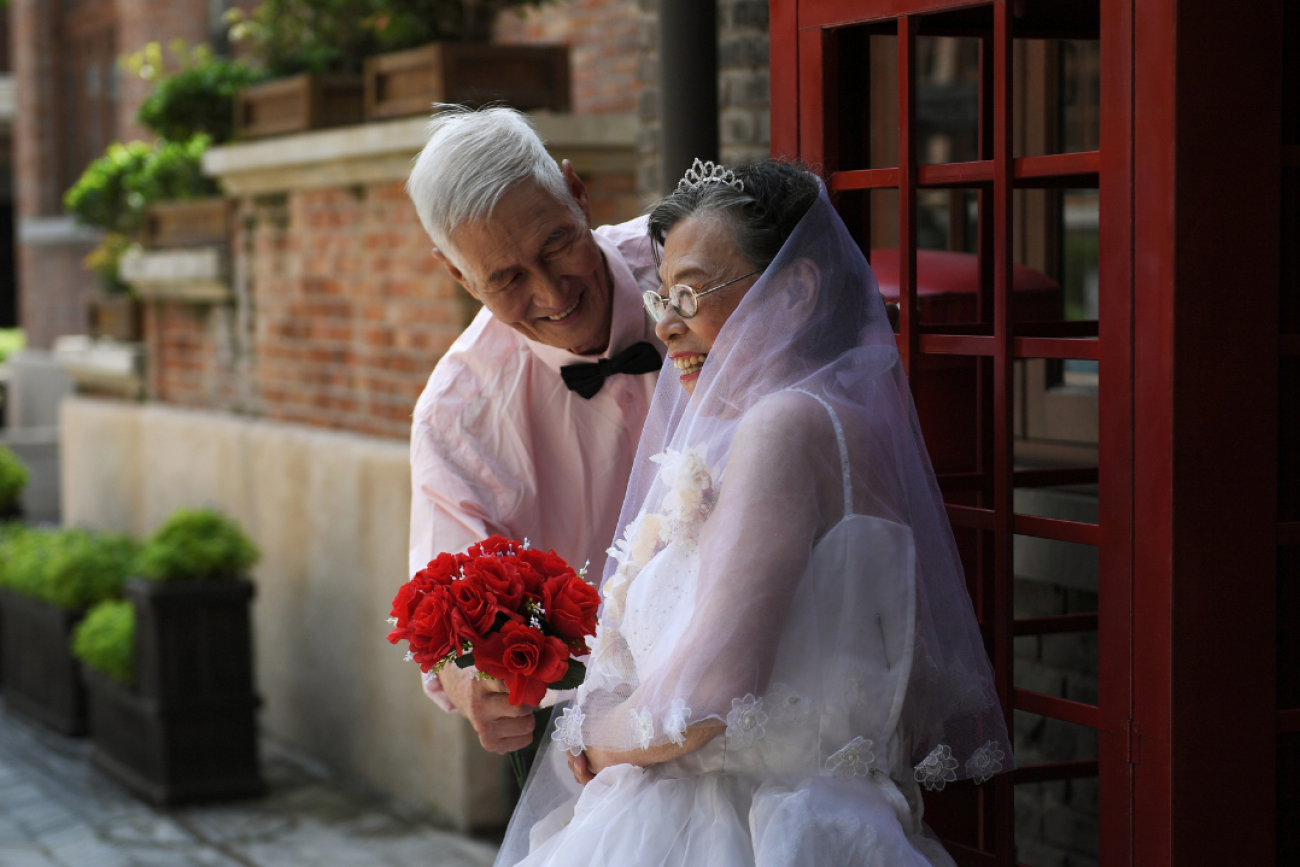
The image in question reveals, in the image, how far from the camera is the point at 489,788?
5.13m

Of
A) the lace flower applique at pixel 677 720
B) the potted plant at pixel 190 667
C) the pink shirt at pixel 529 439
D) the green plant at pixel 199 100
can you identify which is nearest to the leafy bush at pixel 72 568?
the potted plant at pixel 190 667

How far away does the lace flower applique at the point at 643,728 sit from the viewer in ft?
6.23

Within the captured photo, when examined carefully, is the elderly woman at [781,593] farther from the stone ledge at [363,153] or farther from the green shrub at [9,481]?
the green shrub at [9,481]

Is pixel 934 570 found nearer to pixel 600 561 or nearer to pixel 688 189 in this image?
pixel 688 189

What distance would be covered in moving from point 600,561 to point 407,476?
8.00ft

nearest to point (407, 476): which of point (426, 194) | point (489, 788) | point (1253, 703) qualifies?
point (489, 788)

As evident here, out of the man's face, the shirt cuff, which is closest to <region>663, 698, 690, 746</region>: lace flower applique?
the shirt cuff

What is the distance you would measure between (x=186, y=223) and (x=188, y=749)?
3009 mm

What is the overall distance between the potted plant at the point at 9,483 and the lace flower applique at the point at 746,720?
8.66 meters

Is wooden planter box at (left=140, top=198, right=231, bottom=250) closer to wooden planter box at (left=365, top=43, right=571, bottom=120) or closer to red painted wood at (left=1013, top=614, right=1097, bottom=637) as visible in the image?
wooden planter box at (left=365, top=43, right=571, bottom=120)

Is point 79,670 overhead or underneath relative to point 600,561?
underneath

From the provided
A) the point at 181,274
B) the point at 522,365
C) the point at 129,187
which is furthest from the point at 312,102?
the point at 522,365

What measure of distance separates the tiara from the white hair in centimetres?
56

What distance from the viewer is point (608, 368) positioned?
280cm
